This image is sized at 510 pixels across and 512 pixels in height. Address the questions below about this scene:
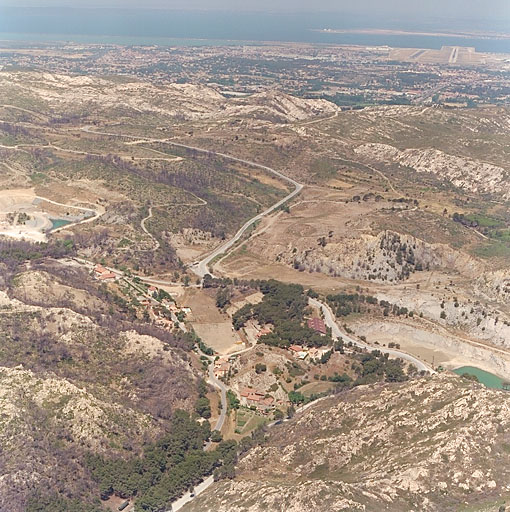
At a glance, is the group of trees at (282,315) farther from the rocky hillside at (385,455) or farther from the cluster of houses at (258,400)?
the rocky hillside at (385,455)

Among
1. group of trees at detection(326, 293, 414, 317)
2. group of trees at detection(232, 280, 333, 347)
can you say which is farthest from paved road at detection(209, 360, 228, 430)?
group of trees at detection(326, 293, 414, 317)

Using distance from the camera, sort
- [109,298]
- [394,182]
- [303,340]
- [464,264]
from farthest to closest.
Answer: [394,182], [464,264], [109,298], [303,340]

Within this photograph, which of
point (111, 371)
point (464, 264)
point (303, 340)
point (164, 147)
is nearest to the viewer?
point (111, 371)

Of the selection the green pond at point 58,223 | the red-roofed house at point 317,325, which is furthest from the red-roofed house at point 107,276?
the red-roofed house at point 317,325

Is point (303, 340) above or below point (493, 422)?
below

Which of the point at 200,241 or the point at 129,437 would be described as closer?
the point at 129,437

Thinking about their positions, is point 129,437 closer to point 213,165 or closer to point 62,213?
point 62,213

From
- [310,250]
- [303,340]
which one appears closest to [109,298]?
[303,340]
